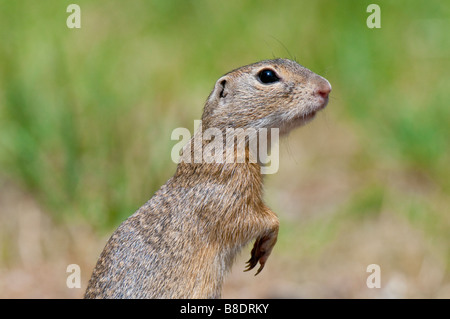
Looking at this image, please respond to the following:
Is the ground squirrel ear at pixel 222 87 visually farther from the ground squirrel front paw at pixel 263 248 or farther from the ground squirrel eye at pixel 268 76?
the ground squirrel front paw at pixel 263 248

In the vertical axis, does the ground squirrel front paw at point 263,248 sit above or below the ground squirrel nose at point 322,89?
below

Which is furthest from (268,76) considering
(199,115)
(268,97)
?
(199,115)

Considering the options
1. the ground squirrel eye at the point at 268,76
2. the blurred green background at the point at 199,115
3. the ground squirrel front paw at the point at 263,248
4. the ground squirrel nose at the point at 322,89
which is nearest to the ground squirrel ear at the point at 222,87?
the ground squirrel eye at the point at 268,76

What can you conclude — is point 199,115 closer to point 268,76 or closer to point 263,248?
point 268,76

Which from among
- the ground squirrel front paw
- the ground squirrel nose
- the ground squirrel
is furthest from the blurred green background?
the ground squirrel nose

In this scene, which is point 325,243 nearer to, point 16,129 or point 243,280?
point 243,280
